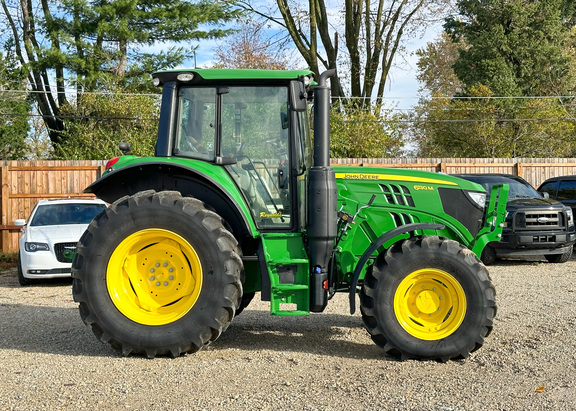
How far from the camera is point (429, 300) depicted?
5.50m

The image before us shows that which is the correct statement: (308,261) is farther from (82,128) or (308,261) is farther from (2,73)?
(2,73)

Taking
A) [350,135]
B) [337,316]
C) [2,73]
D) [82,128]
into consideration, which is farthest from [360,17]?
[337,316]

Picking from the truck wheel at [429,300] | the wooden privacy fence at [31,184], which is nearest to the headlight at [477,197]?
the truck wheel at [429,300]

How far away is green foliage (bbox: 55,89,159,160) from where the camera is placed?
21266mm

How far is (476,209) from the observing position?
597cm

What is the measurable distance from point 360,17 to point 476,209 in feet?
73.4

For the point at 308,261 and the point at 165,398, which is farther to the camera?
the point at 308,261

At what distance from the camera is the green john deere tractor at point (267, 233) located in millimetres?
5406

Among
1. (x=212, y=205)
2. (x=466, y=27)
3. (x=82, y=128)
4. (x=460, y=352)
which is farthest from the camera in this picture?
(x=466, y=27)

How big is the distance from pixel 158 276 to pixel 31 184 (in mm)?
11274

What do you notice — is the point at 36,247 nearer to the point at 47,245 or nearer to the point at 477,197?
the point at 47,245

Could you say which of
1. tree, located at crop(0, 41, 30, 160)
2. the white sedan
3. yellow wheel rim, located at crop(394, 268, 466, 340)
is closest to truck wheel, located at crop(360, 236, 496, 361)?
yellow wheel rim, located at crop(394, 268, 466, 340)

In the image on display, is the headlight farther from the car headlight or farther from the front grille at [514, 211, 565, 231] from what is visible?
the car headlight

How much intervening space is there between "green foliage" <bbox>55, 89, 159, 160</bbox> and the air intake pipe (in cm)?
1620
